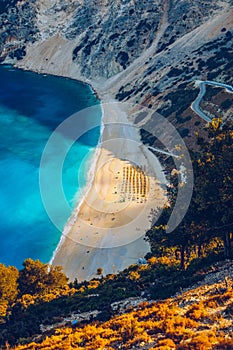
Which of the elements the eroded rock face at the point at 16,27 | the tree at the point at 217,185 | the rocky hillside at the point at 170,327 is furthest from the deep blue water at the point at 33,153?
the rocky hillside at the point at 170,327

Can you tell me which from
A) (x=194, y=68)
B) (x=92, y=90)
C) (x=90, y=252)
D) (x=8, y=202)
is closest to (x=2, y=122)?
(x=92, y=90)

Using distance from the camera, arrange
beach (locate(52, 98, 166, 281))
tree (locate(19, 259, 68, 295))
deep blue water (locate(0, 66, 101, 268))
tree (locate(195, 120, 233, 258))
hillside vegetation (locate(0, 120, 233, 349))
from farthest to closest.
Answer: deep blue water (locate(0, 66, 101, 268)) → beach (locate(52, 98, 166, 281)) → tree (locate(19, 259, 68, 295)) → tree (locate(195, 120, 233, 258)) → hillside vegetation (locate(0, 120, 233, 349))

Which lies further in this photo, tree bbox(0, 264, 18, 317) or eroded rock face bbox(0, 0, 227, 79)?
eroded rock face bbox(0, 0, 227, 79)

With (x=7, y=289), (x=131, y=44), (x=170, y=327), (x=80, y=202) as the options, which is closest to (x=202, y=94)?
(x=80, y=202)

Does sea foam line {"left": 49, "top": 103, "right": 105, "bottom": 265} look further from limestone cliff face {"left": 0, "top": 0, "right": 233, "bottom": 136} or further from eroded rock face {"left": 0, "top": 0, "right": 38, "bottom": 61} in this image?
eroded rock face {"left": 0, "top": 0, "right": 38, "bottom": 61}

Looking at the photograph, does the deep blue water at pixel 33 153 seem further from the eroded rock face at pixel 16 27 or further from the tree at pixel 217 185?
the tree at pixel 217 185

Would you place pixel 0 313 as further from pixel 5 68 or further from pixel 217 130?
pixel 5 68

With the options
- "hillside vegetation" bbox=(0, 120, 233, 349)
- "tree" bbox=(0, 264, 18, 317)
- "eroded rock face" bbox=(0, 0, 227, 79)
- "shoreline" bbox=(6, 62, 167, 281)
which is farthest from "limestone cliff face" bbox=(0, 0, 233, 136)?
"tree" bbox=(0, 264, 18, 317)
